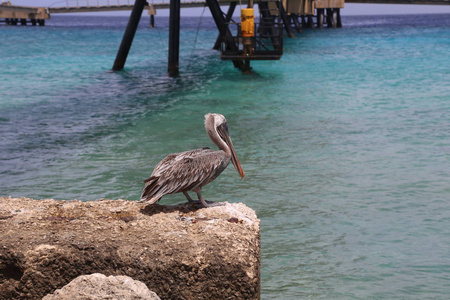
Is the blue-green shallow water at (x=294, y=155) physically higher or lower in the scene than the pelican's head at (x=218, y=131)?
lower

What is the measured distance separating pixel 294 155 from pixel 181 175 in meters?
6.10

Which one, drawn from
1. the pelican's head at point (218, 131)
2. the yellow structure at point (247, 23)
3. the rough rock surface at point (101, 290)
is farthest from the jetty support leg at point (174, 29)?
the rough rock surface at point (101, 290)

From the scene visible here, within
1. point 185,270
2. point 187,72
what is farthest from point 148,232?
point 187,72

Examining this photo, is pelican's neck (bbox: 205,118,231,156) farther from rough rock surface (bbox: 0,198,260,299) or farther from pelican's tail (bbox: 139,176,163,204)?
rough rock surface (bbox: 0,198,260,299)

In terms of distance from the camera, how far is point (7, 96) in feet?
63.1

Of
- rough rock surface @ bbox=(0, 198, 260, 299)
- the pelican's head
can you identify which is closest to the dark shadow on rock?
rough rock surface @ bbox=(0, 198, 260, 299)

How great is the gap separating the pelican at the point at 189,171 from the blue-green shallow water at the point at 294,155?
1.46 meters

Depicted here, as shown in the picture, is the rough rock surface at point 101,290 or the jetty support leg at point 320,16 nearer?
the rough rock surface at point 101,290

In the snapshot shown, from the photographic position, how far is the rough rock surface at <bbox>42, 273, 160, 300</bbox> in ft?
11.8

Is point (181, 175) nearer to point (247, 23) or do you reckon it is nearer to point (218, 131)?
point (218, 131)

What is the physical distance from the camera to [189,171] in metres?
4.87

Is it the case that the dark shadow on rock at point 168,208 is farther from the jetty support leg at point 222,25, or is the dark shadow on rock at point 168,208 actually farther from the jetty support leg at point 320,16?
the jetty support leg at point 320,16

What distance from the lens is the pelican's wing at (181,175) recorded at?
4840 millimetres

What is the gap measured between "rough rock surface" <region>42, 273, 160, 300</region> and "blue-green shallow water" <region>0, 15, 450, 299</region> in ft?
7.11
